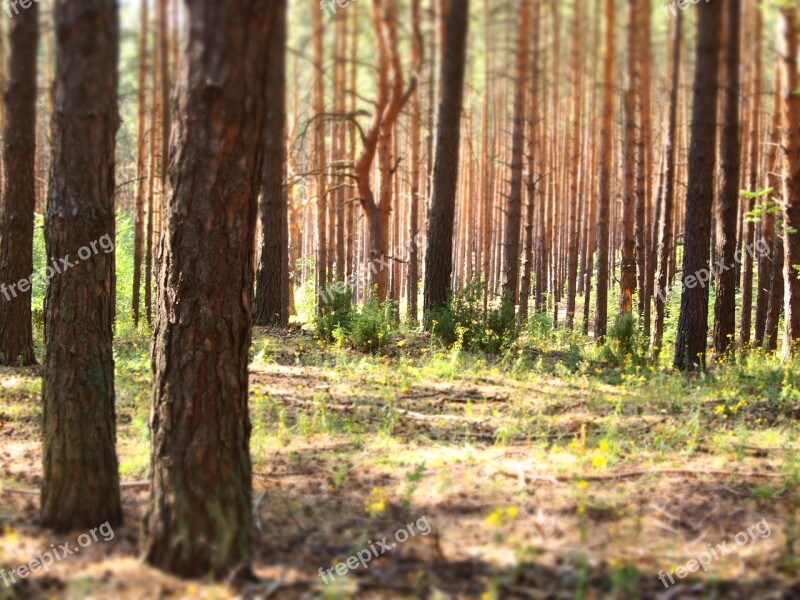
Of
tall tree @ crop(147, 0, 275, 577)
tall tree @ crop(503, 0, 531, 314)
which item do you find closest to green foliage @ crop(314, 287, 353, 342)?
tall tree @ crop(503, 0, 531, 314)

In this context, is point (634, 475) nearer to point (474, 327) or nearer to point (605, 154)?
point (474, 327)

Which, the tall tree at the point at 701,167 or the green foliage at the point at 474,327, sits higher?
the tall tree at the point at 701,167

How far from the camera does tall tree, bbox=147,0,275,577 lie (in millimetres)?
3361

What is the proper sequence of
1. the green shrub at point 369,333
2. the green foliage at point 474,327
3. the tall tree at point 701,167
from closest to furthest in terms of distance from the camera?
1. the tall tree at point 701,167
2. the green shrub at point 369,333
3. the green foliage at point 474,327

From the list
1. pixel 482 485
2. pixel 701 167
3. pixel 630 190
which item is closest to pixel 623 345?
pixel 701 167

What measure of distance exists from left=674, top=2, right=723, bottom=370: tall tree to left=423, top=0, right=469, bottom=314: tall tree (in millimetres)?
3441

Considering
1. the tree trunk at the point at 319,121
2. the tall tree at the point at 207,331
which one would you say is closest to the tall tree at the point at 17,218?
the tall tree at the point at 207,331

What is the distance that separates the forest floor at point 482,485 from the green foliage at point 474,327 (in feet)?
5.05

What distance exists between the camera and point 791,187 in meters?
10.9

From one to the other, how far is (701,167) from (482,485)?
6504 mm

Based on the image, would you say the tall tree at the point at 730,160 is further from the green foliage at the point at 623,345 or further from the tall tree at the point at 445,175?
the tall tree at the point at 445,175

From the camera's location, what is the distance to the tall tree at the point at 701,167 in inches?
371

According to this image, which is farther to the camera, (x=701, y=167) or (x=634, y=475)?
(x=701, y=167)

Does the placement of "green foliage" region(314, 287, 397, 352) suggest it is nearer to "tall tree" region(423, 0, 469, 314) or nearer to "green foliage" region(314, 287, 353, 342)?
"green foliage" region(314, 287, 353, 342)
